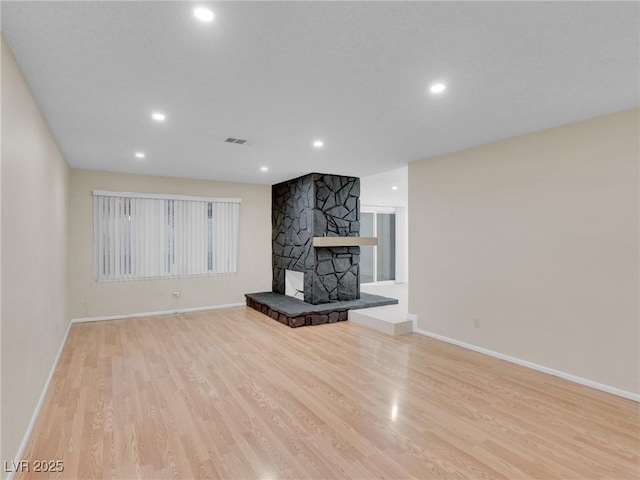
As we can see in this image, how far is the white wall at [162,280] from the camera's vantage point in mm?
5504

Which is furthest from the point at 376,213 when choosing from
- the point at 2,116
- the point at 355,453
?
the point at 2,116

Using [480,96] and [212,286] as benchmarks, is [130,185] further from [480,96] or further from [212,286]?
[480,96]

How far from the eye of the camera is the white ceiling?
5.65 feet

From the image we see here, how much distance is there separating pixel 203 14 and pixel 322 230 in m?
4.53

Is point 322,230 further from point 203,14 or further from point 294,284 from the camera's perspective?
point 203,14

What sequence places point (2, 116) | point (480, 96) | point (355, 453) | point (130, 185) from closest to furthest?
point (2, 116) → point (355, 453) → point (480, 96) → point (130, 185)

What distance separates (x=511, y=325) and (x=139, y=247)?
5.86 m

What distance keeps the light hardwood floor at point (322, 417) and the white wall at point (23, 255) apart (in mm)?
378

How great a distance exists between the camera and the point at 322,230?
6.08 meters

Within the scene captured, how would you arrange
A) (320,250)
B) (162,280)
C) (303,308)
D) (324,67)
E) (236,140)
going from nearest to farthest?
(324,67) → (236,140) → (303,308) → (320,250) → (162,280)

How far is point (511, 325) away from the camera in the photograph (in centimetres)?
379

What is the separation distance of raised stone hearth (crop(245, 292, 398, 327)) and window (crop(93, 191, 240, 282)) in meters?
1.15

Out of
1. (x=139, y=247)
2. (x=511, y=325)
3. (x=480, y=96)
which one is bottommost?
(x=511, y=325)

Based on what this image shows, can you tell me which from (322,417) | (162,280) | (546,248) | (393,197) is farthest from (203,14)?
(393,197)
